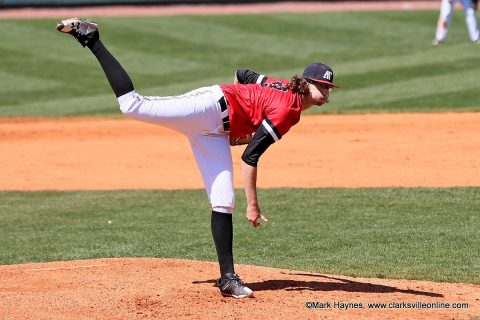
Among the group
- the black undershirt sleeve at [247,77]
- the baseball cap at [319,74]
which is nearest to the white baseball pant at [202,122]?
the black undershirt sleeve at [247,77]

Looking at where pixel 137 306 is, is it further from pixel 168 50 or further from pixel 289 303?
pixel 168 50

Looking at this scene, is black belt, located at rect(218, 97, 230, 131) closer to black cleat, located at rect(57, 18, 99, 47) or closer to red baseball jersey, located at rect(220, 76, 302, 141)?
red baseball jersey, located at rect(220, 76, 302, 141)

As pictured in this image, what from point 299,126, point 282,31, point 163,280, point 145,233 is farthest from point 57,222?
point 282,31

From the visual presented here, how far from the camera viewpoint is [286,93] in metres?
7.40

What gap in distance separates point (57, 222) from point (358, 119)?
745 centimetres

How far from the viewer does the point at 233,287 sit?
24.2ft

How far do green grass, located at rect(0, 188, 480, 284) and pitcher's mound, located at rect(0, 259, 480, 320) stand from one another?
2.21 ft

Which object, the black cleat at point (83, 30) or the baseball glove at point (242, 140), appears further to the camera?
the baseball glove at point (242, 140)

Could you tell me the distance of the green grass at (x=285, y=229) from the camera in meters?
9.16

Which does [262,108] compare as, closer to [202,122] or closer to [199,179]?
[202,122]

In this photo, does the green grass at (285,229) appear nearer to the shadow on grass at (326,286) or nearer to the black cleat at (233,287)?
the shadow on grass at (326,286)

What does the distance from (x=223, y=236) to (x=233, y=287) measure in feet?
1.32

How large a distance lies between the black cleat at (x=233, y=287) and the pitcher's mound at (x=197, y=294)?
77mm

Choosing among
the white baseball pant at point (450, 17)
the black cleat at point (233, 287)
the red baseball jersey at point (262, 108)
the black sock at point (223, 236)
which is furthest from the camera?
the white baseball pant at point (450, 17)
